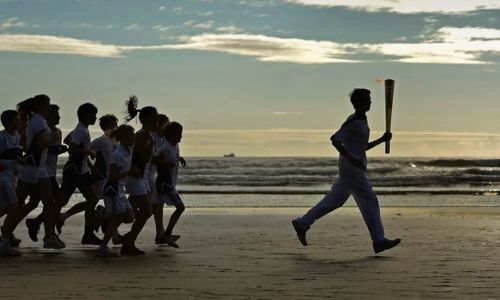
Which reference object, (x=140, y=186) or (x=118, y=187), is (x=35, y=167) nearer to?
(x=118, y=187)

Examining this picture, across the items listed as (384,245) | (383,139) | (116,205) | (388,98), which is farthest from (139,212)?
(388,98)

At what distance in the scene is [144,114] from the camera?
10.3 metres

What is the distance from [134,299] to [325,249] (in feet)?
14.7

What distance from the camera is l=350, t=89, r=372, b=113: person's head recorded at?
1012cm

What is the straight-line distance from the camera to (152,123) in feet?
33.8

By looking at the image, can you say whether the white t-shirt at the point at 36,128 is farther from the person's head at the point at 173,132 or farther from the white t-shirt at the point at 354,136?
the white t-shirt at the point at 354,136

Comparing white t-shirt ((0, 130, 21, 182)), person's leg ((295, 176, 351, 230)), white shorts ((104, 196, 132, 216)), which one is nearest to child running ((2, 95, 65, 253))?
white t-shirt ((0, 130, 21, 182))

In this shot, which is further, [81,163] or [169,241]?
[169,241]

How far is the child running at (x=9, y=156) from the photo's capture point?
10055 millimetres

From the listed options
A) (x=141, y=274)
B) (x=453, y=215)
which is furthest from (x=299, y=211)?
(x=141, y=274)

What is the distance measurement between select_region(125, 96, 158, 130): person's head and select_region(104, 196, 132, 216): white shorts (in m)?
0.89

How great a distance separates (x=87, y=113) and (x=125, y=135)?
758mm

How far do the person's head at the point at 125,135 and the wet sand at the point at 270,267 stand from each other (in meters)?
1.29

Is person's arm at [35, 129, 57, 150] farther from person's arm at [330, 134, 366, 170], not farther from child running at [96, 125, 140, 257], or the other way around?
person's arm at [330, 134, 366, 170]
